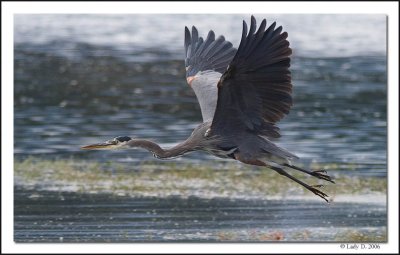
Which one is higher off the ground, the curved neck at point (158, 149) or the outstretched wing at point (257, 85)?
the outstretched wing at point (257, 85)

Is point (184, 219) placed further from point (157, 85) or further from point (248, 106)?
point (157, 85)

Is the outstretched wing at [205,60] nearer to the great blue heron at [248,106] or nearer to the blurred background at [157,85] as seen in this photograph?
the great blue heron at [248,106]

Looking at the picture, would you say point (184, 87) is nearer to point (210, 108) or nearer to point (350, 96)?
point (350, 96)

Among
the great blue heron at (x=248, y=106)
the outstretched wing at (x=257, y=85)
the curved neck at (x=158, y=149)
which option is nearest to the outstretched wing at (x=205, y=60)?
the great blue heron at (x=248, y=106)

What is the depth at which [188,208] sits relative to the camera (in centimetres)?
771

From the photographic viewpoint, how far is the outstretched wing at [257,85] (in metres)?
5.76

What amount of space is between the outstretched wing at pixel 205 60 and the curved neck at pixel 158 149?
497 millimetres

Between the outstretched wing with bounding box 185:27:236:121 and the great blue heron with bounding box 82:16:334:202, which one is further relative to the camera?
the outstretched wing with bounding box 185:27:236:121

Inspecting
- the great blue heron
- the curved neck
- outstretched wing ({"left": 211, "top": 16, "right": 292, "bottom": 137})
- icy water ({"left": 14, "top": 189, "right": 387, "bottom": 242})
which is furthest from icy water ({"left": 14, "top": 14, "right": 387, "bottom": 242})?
outstretched wing ({"left": 211, "top": 16, "right": 292, "bottom": 137})

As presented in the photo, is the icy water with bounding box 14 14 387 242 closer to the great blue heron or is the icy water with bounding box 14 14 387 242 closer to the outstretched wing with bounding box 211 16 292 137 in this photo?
the great blue heron

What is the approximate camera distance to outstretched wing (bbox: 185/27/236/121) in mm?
6949

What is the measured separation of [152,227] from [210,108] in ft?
3.55

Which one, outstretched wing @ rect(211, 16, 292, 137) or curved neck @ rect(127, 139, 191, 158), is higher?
outstretched wing @ rect(211, 16, 292, 137)

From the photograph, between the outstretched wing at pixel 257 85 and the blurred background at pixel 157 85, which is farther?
the blurred background at pixel 157 85
